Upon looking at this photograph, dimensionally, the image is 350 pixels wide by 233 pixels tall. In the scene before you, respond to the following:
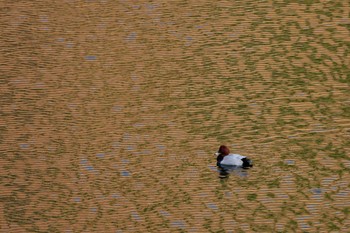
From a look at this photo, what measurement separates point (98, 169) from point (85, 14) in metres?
3.07

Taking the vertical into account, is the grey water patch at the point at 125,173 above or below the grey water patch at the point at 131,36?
below

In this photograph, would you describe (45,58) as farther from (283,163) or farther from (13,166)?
(283,163)

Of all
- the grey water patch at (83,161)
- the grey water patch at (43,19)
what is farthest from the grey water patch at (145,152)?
the grey water patch at (43,19)

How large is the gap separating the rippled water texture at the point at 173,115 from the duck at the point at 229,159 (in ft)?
0.24

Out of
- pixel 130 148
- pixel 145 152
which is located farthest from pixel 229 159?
pixel 130 148

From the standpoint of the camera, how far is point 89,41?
34.6 ft

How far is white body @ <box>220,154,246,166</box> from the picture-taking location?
26.3 feet

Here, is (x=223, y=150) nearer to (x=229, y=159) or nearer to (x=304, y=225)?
(x=229, y=159)

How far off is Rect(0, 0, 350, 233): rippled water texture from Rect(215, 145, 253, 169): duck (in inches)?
2.9

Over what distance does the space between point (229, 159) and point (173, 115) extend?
1.25 m

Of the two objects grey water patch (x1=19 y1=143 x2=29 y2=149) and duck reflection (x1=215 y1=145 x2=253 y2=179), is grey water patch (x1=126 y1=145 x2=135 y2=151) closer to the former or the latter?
duck reflection (x1=215 y1=145 x2=253 y2=179)

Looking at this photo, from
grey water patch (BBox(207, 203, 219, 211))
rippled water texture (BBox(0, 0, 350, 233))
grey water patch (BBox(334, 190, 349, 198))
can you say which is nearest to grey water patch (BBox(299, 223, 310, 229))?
rippled water texture (BBox(0, 0, 350, 233))

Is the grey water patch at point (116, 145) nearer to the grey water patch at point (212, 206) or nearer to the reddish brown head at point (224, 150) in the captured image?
the reddish brown head at point (224, 150)

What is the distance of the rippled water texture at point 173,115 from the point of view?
7.76 metres
